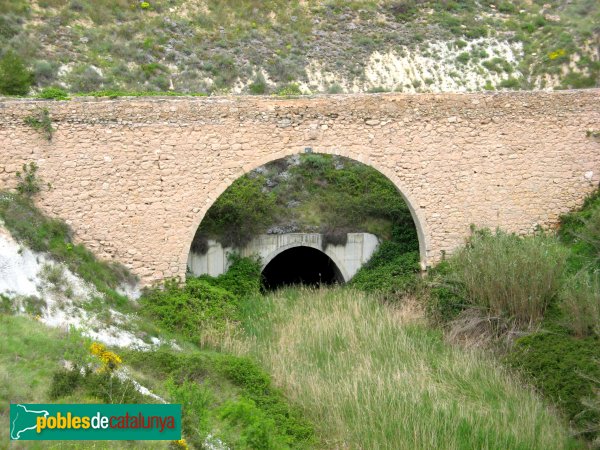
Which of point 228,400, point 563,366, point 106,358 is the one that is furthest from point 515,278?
point 106,358

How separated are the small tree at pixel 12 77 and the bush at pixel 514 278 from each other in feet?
39.8

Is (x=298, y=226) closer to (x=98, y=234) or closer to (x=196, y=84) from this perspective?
(x=98, y=234)

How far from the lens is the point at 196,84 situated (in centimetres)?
2062

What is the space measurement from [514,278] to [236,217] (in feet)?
21.7

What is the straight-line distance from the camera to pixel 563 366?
9.51m

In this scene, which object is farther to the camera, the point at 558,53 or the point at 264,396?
the point at 558,53

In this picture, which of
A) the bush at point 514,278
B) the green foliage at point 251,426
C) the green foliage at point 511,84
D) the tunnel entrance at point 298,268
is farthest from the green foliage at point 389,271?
the green foliage at point 511,84

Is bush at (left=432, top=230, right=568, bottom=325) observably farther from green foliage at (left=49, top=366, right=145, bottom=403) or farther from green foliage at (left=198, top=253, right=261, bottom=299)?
green foliage at (left=49, top=366, right=145, bottom=403)

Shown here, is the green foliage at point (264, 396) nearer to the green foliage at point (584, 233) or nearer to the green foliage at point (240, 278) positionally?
the green foliage at point (240, 278)

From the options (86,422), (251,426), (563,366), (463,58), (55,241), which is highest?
(463,58)

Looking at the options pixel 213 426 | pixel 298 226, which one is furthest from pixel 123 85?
pixel 213 426

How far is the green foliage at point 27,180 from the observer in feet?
39.4

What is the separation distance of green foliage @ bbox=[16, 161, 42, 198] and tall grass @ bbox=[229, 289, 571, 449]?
4.92 metres

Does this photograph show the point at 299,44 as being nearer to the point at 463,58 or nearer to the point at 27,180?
the point at 463,58
